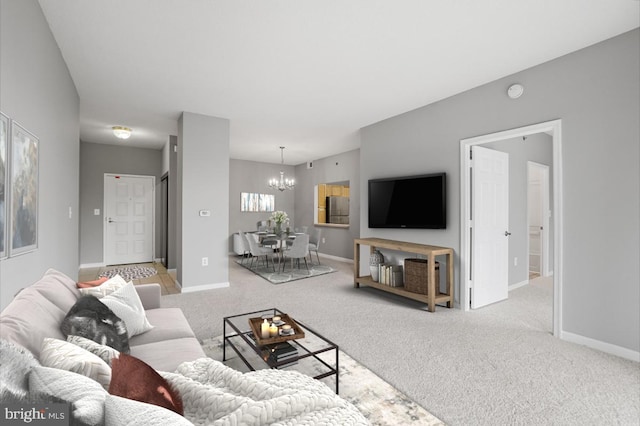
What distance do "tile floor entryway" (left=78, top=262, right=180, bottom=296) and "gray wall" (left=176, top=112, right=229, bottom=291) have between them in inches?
10.7

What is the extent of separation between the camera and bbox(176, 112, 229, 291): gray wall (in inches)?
179

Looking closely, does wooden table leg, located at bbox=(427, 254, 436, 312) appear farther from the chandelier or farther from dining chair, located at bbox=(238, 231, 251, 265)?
the chandelier

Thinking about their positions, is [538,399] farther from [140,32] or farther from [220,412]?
[140,32]

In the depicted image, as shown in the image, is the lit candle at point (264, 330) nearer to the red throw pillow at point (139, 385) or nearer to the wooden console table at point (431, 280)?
the red throw pillow at point (139, 385)

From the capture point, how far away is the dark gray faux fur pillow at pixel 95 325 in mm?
1401

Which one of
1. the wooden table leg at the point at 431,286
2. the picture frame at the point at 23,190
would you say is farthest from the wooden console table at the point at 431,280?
the picture frame at the point at 23,190

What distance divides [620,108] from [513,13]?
1.28 metres

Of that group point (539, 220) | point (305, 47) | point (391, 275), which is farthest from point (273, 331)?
point (539, 220)

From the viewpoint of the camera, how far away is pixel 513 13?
230 centimetres

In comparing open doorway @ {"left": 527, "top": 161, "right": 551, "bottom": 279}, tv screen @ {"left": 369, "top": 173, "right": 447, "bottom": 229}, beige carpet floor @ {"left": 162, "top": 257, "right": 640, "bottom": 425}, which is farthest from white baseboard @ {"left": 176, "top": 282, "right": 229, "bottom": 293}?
open doorway @ {"left": 527, "top": 161, "right": 551, "bottom": 279}

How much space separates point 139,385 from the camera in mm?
1006

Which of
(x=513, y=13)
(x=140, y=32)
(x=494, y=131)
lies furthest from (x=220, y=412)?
(x=494, y=131)

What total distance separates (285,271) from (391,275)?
241 centimetres

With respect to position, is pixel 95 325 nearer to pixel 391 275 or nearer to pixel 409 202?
pixel 391 275
